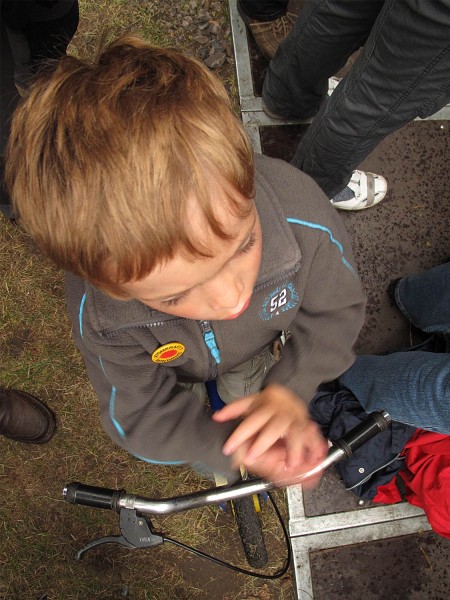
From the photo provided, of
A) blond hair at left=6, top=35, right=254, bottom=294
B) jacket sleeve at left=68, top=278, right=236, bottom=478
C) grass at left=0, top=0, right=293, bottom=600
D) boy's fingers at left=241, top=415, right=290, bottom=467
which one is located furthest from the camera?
grass at left=0, top=0, right=293, bottom=600

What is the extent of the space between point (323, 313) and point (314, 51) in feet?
3.31

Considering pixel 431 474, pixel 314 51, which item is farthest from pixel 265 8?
pixel 431 474

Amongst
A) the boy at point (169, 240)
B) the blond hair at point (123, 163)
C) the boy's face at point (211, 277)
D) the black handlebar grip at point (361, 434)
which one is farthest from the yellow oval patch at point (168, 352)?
the black handlebar grip at point (361, 434)

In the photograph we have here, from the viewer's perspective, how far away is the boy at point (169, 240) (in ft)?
2.80

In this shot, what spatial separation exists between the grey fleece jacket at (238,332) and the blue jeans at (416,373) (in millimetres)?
359

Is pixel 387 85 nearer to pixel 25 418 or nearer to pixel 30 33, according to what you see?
pixel 30 33

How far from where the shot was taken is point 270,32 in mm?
2336

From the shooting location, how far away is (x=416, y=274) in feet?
7.30

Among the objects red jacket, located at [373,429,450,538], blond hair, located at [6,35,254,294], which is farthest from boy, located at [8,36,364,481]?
red jacket, located at [373,429,450,538]

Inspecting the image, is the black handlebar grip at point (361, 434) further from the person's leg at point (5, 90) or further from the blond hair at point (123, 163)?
the person's leg at point (5, 90)

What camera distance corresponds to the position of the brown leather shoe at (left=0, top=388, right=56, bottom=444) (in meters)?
2.12

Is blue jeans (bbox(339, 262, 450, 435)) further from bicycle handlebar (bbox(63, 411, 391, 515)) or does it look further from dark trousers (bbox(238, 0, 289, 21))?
dark trousers (bbox(238, 0, 289, 21))

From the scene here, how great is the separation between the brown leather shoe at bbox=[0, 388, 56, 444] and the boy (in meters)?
0.98

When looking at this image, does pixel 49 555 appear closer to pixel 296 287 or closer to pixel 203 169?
pixel 296 287
